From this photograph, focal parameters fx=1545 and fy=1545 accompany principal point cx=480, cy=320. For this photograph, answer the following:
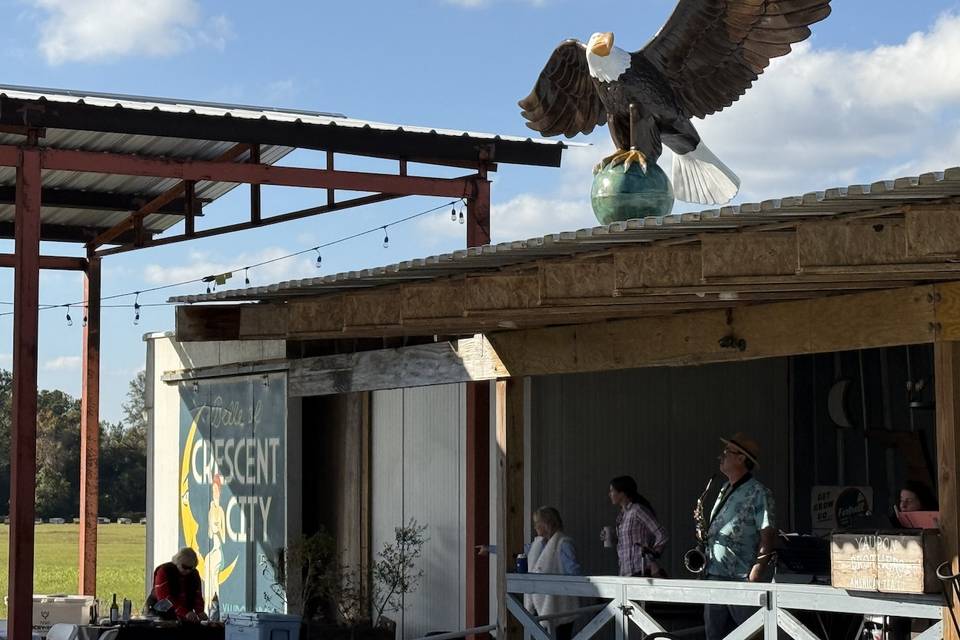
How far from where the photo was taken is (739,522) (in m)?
8.50

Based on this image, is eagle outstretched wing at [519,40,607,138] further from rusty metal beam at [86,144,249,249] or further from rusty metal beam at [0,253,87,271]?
rusty metal beam at [0,253,87,271]

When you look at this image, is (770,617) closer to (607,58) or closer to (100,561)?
(607,58)

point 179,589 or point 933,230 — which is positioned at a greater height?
point 933,230

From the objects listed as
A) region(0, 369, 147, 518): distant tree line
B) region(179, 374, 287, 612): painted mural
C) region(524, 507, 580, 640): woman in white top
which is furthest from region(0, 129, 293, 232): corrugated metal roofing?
region(0, 369, 147, 518): distant tree line

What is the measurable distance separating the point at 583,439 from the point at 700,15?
3.79 meters

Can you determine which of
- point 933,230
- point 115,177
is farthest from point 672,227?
point 115,177

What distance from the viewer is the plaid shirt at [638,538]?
9.44m

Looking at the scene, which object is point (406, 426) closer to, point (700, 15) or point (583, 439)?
point (583, 439)

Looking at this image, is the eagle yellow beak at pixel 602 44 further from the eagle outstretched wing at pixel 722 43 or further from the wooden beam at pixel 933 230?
the wooden beam at pixel 933 230

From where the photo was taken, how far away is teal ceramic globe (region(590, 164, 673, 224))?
9078 millimetres

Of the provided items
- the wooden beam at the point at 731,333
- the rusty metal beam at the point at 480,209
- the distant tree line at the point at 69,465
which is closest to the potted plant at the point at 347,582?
the rusty metal beam at the point at 480,209

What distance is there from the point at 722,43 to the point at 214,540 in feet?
27.6

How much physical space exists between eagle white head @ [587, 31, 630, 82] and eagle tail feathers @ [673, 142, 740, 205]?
2.51ft

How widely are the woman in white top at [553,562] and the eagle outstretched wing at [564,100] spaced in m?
2.61
